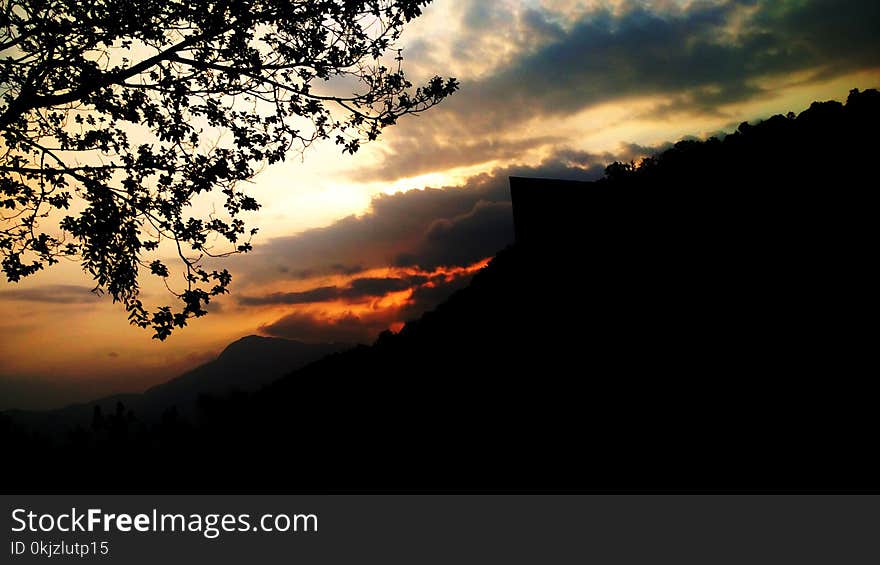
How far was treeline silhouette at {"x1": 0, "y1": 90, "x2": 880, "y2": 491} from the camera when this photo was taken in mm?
6074

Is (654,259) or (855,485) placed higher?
(654,259)

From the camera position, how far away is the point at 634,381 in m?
7.52

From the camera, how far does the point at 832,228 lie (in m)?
9.10

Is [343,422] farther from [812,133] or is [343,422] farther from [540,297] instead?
[812,133]

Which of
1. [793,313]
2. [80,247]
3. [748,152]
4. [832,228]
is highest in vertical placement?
[748,152]

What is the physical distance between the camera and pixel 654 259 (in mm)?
10609

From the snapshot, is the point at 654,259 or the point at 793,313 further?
the point at 654,259

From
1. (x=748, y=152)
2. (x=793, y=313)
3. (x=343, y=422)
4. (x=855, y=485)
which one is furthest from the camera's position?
(x=748, y=152)

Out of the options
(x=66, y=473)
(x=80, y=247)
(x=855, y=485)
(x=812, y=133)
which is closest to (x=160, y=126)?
(x=80, y=247)

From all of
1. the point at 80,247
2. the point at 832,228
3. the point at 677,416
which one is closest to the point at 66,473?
the point at 80,247

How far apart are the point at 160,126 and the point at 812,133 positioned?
49.0 feet

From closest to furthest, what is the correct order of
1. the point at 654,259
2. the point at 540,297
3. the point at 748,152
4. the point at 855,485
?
the point at 855,485 → the point at 654,259 → the point at 540,297 → the point at 748,152

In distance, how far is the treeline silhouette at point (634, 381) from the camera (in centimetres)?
607

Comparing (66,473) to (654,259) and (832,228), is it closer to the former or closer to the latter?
(654,259)
